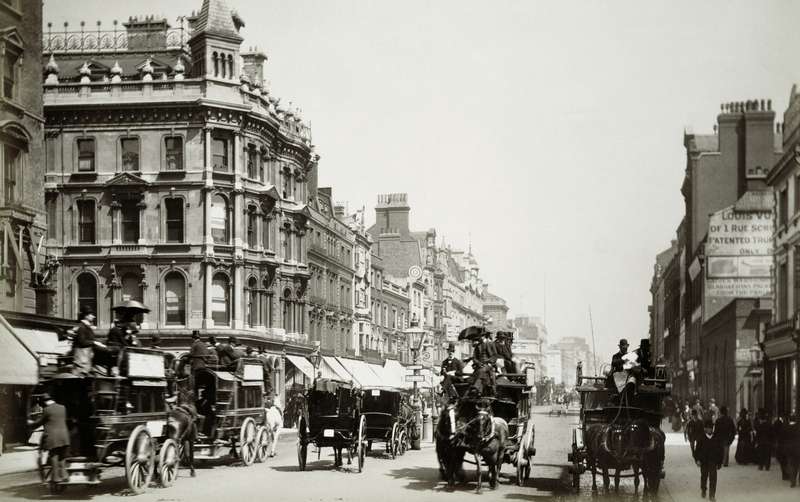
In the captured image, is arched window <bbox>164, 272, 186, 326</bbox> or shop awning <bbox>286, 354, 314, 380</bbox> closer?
arched window <bbox>164, 272, 186, 326</bbox>

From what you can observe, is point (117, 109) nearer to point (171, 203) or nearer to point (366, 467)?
point (171, 203)

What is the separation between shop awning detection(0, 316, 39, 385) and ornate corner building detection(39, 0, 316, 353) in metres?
12.3

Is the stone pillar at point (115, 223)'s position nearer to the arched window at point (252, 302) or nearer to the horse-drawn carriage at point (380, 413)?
Answer: the arched window at point (252, 302)

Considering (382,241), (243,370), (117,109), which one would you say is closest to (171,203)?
(117,109)

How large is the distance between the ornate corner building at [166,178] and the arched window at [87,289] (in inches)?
1.8

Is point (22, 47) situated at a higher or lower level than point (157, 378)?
higher

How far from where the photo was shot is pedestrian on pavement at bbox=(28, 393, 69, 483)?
583 inches

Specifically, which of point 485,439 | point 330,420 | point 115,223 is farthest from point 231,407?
point 115,223

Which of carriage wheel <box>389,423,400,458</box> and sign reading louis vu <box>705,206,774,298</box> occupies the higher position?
sign reading louis vu <box>705,206,774,298</box>

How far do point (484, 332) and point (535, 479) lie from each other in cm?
391

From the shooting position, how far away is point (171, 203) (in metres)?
40.8

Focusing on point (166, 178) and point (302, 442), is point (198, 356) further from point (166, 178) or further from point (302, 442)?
point (166, 178)

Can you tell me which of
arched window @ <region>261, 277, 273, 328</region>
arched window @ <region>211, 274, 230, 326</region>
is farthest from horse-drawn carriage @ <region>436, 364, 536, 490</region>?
arched window @ <region>261, 277, 273, 328</region>

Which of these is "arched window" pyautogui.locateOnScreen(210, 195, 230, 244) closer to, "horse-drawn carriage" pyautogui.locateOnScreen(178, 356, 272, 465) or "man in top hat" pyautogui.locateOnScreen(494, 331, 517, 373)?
"horse-drawn carriage" pyautogui.locateOnScreen(178, 356, 272, 465)
